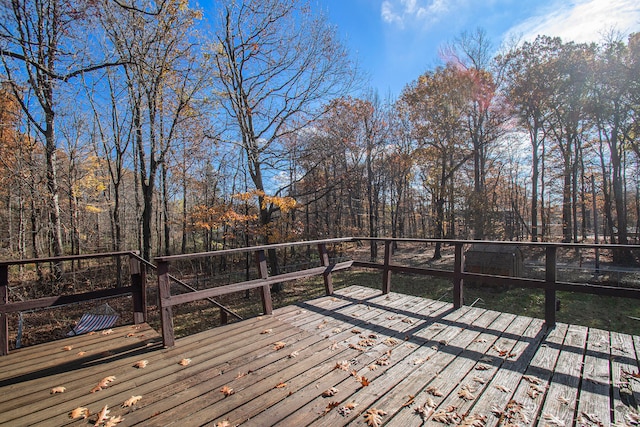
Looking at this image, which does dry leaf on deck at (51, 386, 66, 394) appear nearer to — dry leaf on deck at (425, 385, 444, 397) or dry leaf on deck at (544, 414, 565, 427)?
dry leaf on deck at (425, 385, 444, 397)

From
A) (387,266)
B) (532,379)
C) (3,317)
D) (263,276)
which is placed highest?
(263,276)

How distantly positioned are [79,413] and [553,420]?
11.5 ft

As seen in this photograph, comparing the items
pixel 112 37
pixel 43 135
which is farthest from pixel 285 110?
pixel 43 135

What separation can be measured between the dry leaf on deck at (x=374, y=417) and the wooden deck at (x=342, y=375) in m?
0.04

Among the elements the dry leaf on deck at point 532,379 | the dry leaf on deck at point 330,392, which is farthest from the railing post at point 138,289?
the dry leaf on deck at point 532,379

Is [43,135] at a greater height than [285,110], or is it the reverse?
[285,110]

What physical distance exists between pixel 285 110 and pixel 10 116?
30.4 feet

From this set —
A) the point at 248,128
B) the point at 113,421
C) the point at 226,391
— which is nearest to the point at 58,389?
the point at 113,421

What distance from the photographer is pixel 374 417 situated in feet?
6.99

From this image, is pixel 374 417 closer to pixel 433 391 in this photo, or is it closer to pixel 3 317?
pixel 433 391

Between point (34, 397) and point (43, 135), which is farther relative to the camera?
point (43, 135)

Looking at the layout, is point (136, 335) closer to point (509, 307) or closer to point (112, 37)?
point (112, 37)

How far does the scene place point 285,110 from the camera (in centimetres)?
1202

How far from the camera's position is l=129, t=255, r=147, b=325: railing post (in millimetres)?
4648
